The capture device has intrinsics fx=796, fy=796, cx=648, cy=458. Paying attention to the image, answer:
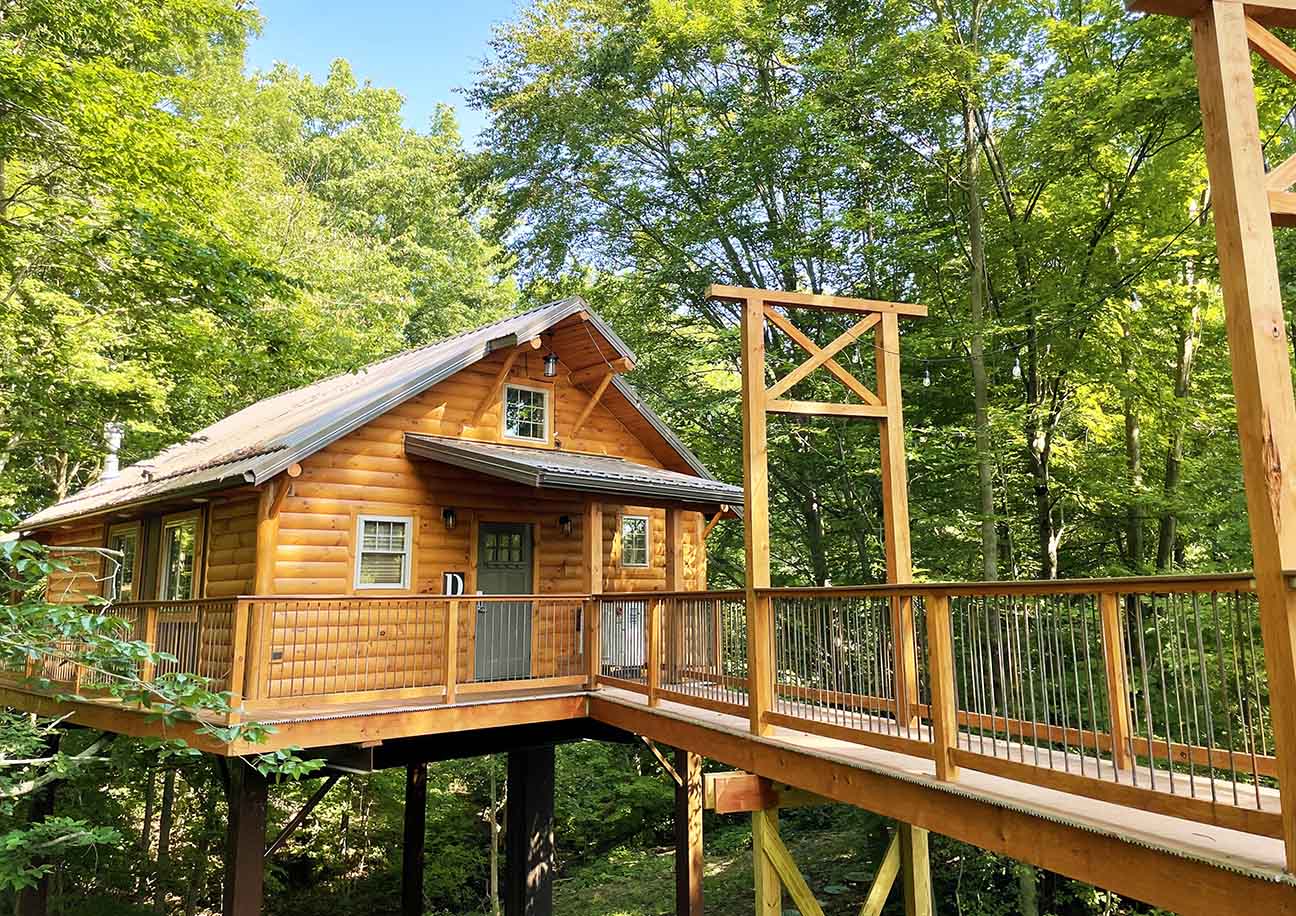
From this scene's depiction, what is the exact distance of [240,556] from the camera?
10.1 meters

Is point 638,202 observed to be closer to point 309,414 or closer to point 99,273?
point 309,414

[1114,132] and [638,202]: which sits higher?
[638,202]

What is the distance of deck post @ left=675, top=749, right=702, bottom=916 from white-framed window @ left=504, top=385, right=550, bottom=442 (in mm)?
5566

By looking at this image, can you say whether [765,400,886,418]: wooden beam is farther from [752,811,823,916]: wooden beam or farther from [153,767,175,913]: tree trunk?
[153,767,175,913]: tree trunk

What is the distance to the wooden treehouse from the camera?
11.5 feet

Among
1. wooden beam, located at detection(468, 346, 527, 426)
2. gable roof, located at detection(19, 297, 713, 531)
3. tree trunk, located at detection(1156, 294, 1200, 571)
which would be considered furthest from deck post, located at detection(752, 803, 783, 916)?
tree trunk, located at detection(1156, 294, 1200, 571)

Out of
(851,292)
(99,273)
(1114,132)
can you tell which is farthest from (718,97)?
(99,273)

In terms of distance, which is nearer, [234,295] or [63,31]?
[234,295]

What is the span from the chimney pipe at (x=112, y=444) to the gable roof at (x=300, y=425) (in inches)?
20.1

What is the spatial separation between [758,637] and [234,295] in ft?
26.2

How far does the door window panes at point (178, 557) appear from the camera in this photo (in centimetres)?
1173

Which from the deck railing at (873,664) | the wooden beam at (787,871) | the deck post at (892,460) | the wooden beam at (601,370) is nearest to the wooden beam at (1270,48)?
the deck railing at (873,664)

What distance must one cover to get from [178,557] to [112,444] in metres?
4.89

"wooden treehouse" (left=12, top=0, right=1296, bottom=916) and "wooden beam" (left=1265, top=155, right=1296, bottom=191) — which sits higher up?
"wooden beam" (left=1265, top=155, right=1296, bottom=191)
